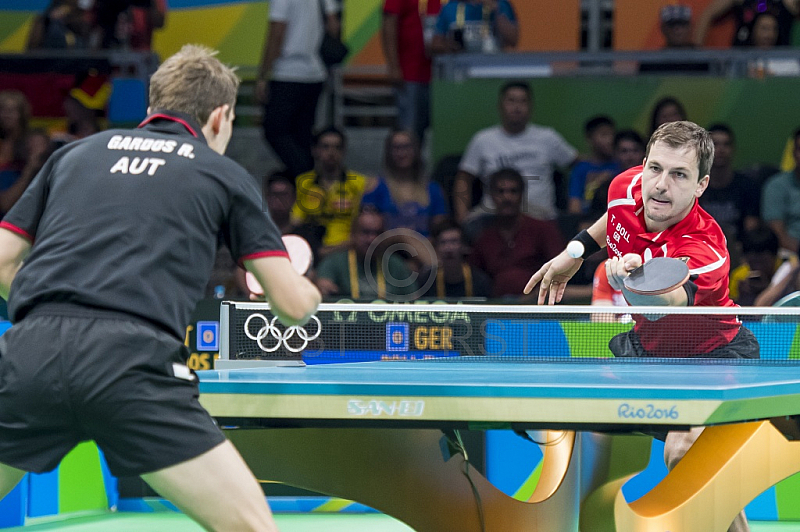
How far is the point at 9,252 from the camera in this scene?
332 cm

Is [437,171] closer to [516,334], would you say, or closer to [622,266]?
[516,334]

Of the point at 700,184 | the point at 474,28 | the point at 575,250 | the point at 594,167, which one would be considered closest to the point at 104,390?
the point at 575,250

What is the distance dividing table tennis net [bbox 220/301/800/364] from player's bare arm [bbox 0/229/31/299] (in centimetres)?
113

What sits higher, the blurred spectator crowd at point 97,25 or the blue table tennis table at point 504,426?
the blurred spectator crowd at point 97,25

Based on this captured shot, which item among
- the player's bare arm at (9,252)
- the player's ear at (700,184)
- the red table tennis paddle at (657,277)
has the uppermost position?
the player's ear at (700,184)

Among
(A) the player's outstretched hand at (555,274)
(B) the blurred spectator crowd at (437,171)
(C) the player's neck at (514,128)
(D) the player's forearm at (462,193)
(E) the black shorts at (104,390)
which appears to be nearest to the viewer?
(E) the black shorts at (104,390)

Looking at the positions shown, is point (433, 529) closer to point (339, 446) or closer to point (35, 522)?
point (339, 446)

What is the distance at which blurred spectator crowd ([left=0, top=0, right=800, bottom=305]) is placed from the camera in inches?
339

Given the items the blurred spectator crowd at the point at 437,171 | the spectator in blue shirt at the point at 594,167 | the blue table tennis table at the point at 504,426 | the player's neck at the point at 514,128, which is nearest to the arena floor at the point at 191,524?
the blurred spectator crowd at the point at 437,171

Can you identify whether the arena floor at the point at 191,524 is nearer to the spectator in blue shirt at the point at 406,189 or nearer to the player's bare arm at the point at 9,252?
the spectator in blue shirt at the point at 406,189

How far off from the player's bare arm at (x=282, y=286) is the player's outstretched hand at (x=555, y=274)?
178 centimetres

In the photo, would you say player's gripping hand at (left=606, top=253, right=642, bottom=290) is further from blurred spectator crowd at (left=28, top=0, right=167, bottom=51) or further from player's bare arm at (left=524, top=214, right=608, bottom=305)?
blurred spectator crowd at (left=28, top=0, right=167, bottom=51)

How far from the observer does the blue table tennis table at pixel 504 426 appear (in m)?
3.40

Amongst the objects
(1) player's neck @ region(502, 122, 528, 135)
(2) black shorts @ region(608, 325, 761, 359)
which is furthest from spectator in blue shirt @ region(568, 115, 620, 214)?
(2) black shorts @ region(608, 325, 761, 359)
